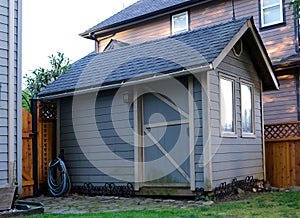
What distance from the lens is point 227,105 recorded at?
27.1ft

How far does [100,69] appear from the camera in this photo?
9.55 m

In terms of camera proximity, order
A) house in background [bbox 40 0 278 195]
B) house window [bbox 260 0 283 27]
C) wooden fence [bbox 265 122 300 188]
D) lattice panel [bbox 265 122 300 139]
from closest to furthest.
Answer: house in background [bbox 40 0 278 195]
wooden fence [bbox 265 122 300 188]
lattice panel [bbox 265 122 300 139]
house window [bbox 260 0 283 27]

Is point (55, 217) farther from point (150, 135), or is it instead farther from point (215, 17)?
point (215, 17)

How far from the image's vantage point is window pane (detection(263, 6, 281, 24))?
12.7 m

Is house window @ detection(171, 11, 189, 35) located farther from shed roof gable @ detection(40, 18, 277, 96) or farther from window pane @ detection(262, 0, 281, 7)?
shed roof gable @ detection(40, 18, 277, 96)

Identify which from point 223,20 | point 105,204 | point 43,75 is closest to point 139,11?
point 223,20

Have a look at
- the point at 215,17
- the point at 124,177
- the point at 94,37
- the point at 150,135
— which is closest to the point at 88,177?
the point at 124,177

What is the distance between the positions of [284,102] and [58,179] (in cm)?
674

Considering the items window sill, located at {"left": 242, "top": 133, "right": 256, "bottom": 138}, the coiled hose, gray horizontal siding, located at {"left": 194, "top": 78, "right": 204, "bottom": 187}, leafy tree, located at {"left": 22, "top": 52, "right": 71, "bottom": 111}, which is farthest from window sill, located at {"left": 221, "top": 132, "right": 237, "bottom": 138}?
leafy tree, located at {"left": 22, "top": 52, "right": 71, "bottom": 111}

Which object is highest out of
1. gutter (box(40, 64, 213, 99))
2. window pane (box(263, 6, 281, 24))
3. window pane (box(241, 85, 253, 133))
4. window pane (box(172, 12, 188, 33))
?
window pane (box(172, 12, 188, 33))

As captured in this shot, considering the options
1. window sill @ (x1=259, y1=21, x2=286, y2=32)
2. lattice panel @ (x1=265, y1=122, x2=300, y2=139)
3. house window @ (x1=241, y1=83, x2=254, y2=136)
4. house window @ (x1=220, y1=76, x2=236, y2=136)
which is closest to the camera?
house window @ (x1=220, y1=76, x2=236, y2=136)

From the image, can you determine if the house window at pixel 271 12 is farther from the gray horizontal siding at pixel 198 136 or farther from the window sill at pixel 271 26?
the gray horizontal siding at pixel 198 136

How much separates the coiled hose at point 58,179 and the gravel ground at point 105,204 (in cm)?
49

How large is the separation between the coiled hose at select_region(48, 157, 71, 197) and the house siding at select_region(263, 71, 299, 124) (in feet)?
20.6
